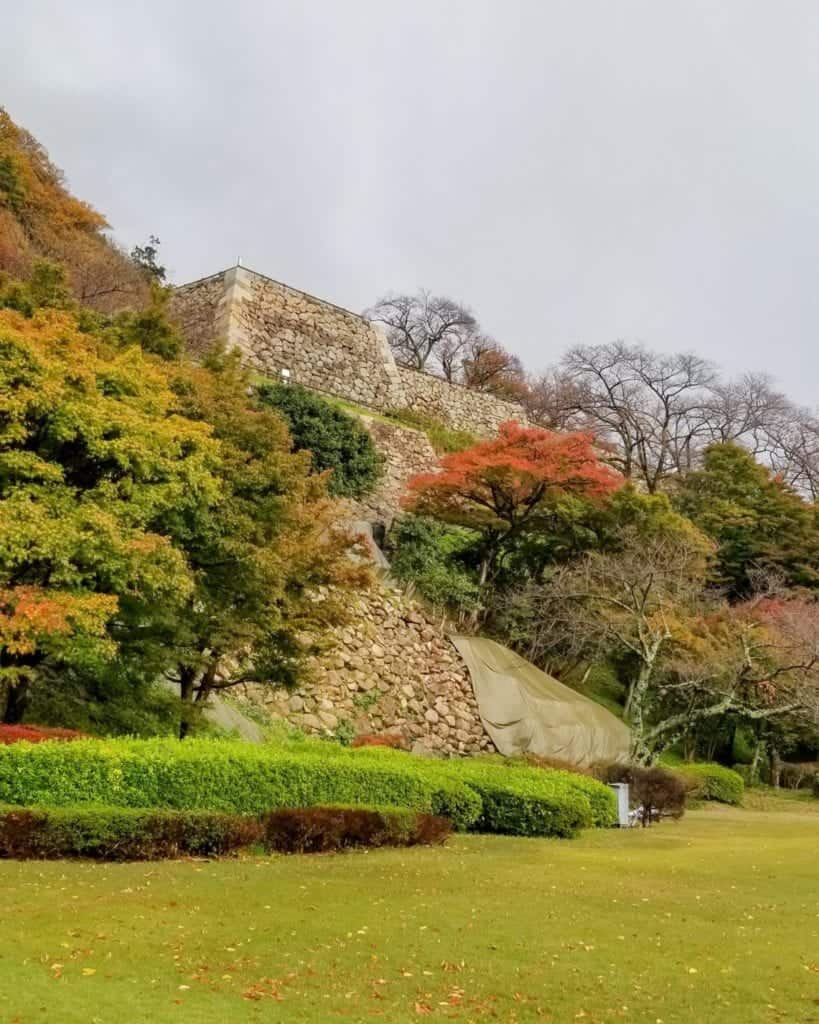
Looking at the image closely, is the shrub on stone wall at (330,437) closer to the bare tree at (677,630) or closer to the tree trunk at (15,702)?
the bare tree at (677,630)

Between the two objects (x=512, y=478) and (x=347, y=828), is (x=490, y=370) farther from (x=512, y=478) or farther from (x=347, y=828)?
(x=347, y=828)

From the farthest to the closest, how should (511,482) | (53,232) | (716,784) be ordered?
(53,232)
(511,482)
(716,784)

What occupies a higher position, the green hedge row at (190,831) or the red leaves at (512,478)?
the red leaves at (512,478)

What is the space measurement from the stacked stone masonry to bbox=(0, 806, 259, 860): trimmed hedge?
66.1 ft

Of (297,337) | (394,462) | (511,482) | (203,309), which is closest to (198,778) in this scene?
(511,482)

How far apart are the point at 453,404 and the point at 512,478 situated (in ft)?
43.2

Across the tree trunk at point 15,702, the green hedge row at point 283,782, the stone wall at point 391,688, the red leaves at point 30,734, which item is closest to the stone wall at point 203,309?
the stone wall at point 391,688

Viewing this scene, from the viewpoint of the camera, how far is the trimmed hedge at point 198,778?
846cm

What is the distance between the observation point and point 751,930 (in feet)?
22.0

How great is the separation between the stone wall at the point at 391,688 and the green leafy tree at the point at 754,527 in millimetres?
11582

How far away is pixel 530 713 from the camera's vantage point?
842 inches

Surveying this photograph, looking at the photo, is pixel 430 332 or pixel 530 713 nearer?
pixel 530 713

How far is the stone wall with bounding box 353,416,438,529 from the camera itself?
25484 mm

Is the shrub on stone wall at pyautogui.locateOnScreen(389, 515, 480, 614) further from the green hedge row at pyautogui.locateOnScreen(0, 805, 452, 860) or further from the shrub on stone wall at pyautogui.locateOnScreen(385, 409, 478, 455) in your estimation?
the green hedge row at pyautogui.locateOnScreen(0, 805, 452, 860)
